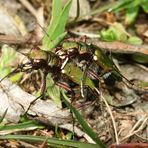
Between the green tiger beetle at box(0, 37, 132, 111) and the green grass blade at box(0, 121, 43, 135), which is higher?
the green tiger beetle at box(0, 37, 132, 111)

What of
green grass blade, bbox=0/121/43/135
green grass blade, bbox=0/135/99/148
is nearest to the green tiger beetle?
green grass blade, bbox=0/121/43/135

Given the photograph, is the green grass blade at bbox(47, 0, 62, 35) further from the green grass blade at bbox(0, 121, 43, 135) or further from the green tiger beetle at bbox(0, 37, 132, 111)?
the green grass blade at bbox(0, 121, 43, 135)

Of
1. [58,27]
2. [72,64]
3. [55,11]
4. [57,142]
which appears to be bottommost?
[57,142]

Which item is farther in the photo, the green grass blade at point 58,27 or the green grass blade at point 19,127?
the green grass blade at point 58,27

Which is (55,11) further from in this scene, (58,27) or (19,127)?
(19,127)

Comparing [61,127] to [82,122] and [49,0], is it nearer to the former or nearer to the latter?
[82,122]

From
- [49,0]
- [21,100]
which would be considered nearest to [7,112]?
[21,100]

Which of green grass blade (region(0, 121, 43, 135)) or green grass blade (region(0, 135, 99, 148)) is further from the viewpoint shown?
green grass blade (region(0, 121, 43, 135))

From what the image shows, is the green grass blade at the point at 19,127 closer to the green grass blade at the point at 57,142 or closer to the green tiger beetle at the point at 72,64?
the green grass blade at the point at 57,142

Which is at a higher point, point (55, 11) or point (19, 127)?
point (55, 11)

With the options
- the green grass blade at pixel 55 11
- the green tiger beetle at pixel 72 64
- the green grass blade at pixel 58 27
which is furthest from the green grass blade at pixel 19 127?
the green grass blade at pixel 55 11

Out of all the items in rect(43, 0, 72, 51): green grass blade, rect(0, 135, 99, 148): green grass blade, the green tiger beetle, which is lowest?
rect(0, 135, 99, 148): green grass blade

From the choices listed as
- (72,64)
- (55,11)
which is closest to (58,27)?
(55,11)
